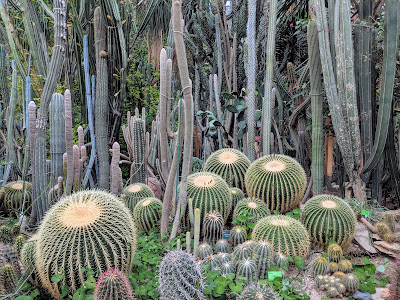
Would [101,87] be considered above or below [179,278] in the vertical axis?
above

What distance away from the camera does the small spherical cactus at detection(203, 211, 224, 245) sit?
271 cm

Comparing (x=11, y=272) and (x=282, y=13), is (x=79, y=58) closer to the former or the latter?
(x=11, y=272)

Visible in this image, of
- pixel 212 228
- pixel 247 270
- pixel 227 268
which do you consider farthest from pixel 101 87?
pixel 247 270

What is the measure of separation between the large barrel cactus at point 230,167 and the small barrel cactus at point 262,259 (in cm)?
130

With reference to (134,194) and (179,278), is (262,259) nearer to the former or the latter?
(179,278)

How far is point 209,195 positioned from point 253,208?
0.44 meters

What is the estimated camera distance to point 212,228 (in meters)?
2.71

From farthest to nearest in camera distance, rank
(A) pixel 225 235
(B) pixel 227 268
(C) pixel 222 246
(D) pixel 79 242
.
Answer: (A) pixel 225 235
(C) pixel 222 246
(B) pixel 227 268
(D) pixel 79 242

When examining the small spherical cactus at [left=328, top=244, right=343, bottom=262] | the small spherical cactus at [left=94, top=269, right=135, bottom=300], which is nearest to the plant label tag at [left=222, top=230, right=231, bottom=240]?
the small spherical cactus at [left=328, top=244, right=343, bottom=262]

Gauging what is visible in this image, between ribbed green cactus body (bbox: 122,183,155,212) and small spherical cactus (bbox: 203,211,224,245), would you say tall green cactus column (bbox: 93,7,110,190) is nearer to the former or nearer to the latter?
ribbed green cactus body (bbox: 122,183,155,212)

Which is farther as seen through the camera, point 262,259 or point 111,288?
point 262,259

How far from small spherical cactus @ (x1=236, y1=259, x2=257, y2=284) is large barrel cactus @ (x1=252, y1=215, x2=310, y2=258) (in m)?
0.35

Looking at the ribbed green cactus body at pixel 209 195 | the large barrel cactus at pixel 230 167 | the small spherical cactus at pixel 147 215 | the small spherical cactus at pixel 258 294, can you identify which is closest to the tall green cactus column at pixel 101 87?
the small spherical cactus at pixel 147 215

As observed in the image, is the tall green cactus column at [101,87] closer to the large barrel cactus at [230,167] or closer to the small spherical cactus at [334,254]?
the large barrel cactus at [230,167]
